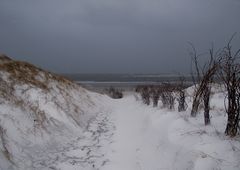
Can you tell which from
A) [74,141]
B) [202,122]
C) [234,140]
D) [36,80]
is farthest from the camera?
[36,80]

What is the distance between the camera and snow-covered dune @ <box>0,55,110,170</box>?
10.0 m

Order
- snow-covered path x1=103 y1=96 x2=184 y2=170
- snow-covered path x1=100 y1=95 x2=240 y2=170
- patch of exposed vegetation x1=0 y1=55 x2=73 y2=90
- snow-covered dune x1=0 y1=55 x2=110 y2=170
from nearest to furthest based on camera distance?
snow-covered path x1=100 y1=95 x2=240 y2=170, snow-covered path x1=103 y1=96 x2=184 y2=170, snow-covered dune x1=0 y1=55 x2=110 y2=170, patch of exposed vegetation x1=0 y1=55 x2=73 y2=90

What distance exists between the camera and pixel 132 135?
14820 millimetres

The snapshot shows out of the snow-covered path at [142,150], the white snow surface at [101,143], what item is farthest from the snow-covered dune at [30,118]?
the snow-covered path at [142,150]

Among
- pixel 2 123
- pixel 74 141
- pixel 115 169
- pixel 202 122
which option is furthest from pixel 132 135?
pixel 2 123

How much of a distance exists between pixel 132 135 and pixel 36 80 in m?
8.20

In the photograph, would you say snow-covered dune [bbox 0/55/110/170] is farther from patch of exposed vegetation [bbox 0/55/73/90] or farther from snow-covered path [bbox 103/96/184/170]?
snow-covered path [bbox 103/96/184/170]

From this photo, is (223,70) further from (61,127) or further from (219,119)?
(61,127)

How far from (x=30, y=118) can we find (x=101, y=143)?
313cm

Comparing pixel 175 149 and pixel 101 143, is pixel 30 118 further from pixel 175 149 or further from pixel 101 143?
pixel 175 149

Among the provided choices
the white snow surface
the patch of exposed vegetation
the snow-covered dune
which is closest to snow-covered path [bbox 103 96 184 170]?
the white snow surface

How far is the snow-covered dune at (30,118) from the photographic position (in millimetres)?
10008

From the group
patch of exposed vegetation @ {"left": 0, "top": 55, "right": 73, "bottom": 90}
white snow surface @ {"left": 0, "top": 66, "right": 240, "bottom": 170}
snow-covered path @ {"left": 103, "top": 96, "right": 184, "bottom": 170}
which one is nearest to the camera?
white snow surface @ {"left": 0, "top": 66, "right": 240, "bottom": 170}

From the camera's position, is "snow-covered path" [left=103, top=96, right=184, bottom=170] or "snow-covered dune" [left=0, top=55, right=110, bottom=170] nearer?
"snow-covered path" [left=103, top=96, right=184, bottom=170]
